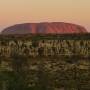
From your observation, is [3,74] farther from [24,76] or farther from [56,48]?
[56,48]

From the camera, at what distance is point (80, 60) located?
1235cm

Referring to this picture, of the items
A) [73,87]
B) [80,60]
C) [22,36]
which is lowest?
[73,87]

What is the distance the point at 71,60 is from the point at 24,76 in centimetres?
167

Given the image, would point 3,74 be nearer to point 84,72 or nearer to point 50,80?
point 50,80

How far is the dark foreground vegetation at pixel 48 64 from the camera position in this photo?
1223 centimetres

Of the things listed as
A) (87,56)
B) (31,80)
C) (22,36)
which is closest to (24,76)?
(31,80)

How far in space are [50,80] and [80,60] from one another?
1211 mm

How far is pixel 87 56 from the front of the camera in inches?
484

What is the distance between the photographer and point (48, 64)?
40.4ft

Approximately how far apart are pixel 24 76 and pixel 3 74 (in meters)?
0.75

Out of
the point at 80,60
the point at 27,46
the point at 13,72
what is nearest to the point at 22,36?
the point at 27,46

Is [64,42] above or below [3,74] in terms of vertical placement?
above

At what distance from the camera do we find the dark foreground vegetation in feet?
40.1

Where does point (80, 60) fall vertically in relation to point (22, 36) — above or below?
below
